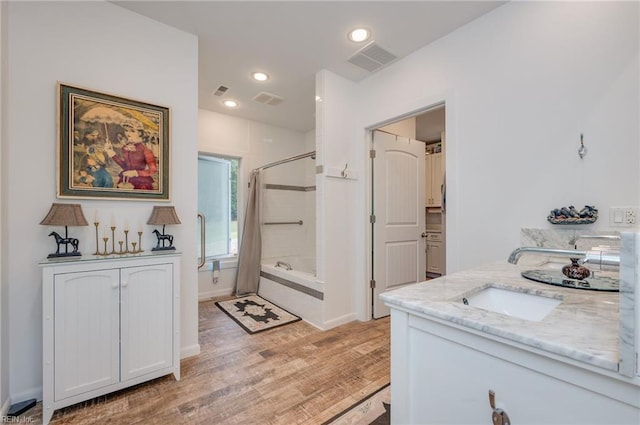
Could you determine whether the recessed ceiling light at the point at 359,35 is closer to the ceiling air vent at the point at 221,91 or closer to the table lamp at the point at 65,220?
the ceiling air vent at the point at 221,91

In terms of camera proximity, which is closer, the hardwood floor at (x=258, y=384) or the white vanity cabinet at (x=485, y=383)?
the white vanity cabinet at (x=485, y=383)

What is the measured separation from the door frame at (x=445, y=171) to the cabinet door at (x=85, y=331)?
2163 millimetres

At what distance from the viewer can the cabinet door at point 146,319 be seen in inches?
67.9

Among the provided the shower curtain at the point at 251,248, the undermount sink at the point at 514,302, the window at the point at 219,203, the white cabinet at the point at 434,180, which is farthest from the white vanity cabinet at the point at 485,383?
the white cabinet at the point at 434,180

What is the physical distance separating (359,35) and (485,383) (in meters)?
2.41

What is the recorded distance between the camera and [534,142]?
1782 mm

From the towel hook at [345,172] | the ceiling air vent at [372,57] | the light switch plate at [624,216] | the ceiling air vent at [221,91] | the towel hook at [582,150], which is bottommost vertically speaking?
the light switch plate at [624,216]

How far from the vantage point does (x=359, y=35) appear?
2.24 metres

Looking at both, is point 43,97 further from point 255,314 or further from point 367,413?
point 367,413

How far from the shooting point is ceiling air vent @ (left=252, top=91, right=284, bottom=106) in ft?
10.8

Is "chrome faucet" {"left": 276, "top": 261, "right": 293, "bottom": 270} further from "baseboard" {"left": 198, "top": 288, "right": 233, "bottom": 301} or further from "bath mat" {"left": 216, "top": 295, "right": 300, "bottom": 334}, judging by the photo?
"baseboard" {"left": 198, "top": 288, "right": 233, "bottom": 301}

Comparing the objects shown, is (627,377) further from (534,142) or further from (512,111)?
(512,111)

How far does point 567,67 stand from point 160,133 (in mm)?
2723

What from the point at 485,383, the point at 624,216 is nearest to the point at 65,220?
the point at 485,383
